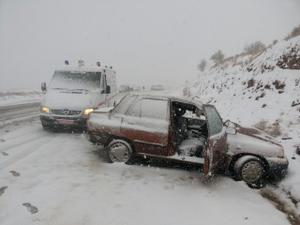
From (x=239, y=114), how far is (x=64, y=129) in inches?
266

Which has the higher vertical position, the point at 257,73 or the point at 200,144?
the point at 257,73

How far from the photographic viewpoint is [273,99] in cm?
1326

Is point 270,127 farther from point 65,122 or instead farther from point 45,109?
point 45,109

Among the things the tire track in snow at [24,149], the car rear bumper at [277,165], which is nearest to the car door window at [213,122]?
the car rear bumper at [277,165]

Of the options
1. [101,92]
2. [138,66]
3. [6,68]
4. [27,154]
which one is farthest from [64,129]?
[138,66]

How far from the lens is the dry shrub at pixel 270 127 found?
415 inches

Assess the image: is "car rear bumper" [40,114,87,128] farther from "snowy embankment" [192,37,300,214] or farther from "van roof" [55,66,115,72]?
"snowy embankment" [192,37,300,214]

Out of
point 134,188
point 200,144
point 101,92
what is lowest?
point 134,188

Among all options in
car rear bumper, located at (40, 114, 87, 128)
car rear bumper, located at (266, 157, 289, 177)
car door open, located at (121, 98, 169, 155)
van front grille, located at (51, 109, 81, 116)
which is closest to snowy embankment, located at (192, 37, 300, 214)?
car rear bumper, located at (266, 157, 289, 177)

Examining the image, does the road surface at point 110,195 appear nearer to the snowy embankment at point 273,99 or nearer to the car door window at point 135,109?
the car door window at point 135,109

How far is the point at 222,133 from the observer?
298 inches

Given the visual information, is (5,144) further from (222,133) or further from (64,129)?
(222,133)

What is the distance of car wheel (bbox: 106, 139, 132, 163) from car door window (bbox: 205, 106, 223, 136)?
186 cm

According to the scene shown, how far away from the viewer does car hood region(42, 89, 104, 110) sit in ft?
35.3
